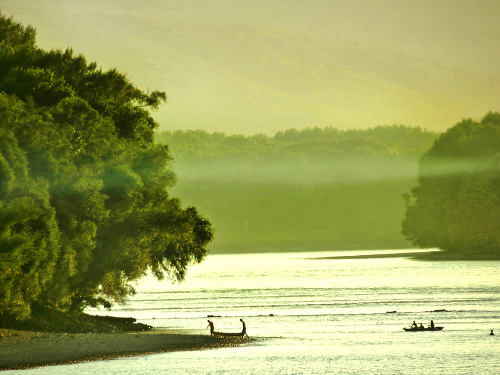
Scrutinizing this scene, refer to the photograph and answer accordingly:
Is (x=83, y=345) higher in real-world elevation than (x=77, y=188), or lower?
lower

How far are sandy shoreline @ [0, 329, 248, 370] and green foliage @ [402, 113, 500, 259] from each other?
122 m

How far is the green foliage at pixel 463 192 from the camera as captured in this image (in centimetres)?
17175

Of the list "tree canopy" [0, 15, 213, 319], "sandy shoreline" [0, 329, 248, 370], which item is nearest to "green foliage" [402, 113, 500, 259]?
"tree canopy" [0, 15, 213, 319]

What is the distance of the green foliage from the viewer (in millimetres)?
171750

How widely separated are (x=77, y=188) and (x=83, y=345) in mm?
11939

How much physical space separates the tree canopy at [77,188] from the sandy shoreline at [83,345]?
2.72 meters

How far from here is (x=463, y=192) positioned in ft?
577

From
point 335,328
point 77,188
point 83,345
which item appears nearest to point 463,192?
point 335,328

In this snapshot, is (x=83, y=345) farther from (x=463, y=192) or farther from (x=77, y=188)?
(x=463, y=192)

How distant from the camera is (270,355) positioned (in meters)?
52.2

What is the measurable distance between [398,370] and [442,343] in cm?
1219

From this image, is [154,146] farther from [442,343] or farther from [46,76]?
[442,343]

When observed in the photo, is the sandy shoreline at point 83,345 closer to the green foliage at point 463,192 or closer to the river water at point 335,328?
the river water at point 335,328

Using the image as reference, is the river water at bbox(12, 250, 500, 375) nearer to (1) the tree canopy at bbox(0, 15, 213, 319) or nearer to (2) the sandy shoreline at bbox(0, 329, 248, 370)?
(2) the sandy shoreline at bbox(0, 329, 248, 370)
